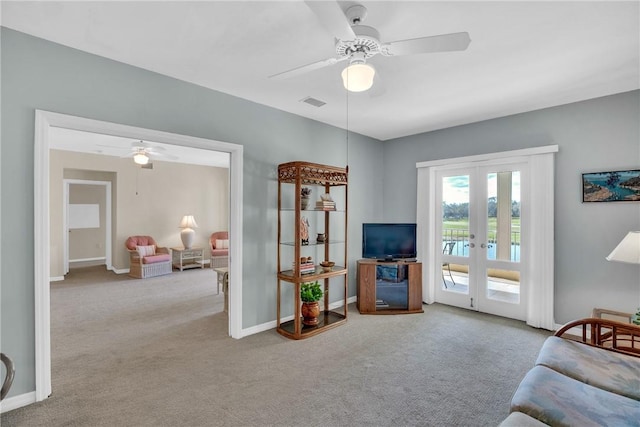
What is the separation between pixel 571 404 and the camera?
4.93 feet

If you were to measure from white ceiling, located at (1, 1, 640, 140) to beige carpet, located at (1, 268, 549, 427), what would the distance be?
232 centimetres

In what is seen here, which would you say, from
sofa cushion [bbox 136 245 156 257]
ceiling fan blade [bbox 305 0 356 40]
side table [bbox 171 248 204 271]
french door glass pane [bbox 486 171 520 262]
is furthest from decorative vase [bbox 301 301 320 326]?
side table [bbox 171 248 204 271]


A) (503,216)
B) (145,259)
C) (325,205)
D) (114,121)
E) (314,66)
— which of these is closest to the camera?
(314,66)

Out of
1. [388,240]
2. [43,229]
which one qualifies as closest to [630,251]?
[388,240]

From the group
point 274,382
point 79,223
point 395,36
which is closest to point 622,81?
point 395,36

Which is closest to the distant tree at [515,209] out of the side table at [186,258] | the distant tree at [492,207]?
the distant tree at [492,207]

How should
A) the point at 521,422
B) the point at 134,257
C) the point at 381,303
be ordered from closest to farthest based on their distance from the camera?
the point at 521,422, the point at 381,303, the point at 134,257

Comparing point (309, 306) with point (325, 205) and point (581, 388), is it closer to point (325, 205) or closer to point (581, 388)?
point (325, 205)

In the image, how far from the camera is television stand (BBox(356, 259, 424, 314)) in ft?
14.3

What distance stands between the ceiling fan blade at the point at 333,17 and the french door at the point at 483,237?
328 centimetres

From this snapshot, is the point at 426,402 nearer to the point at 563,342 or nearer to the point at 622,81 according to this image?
the point at 563,342

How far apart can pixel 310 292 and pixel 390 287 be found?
52.2 inches

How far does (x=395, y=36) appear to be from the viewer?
2.24m

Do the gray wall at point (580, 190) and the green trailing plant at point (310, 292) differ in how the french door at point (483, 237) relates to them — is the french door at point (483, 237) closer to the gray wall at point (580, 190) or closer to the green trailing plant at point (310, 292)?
the gray wall at point (580, 190)
